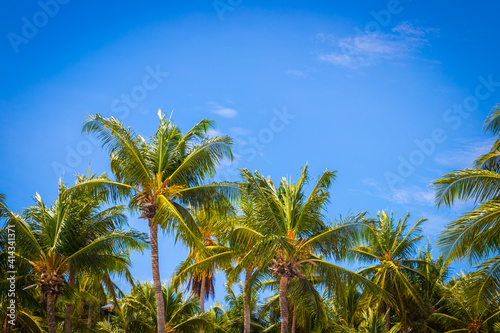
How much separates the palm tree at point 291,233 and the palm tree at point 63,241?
15.6ft

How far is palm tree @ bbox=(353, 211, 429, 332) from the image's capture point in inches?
1108

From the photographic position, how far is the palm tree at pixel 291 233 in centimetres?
2019

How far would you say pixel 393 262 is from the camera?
28797mm

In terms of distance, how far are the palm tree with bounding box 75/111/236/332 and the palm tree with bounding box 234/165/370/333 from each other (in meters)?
1.65

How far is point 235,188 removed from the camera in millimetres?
20578

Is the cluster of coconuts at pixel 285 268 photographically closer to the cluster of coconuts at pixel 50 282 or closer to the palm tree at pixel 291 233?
the palm tree at pixel 291 233

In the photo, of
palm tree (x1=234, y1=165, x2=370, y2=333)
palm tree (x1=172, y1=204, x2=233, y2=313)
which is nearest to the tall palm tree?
palm tree (x1=234, y1=165, x2=370, y2=333)

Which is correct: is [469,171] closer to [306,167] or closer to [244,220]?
[306,167]

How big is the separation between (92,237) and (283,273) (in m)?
8.01

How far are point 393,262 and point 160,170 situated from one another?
14782 millimetres

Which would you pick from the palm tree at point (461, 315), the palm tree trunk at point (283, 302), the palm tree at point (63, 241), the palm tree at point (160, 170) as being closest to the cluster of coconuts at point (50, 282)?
the palm tree at point (63, 241)

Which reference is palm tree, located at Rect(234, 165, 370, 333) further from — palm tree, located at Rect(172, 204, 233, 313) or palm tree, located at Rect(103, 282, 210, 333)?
palm tree, located at Rect(103, 282, 210, 333)

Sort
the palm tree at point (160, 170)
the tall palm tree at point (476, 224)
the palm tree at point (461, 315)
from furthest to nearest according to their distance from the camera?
the palm tree at point (461, 315) → the palm tree at point (160, 170) → the tall palm tree at point (476, 224)

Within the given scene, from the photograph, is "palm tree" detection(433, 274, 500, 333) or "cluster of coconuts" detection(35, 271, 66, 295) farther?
"palm tree" detection(433, 274, 500, 333)
